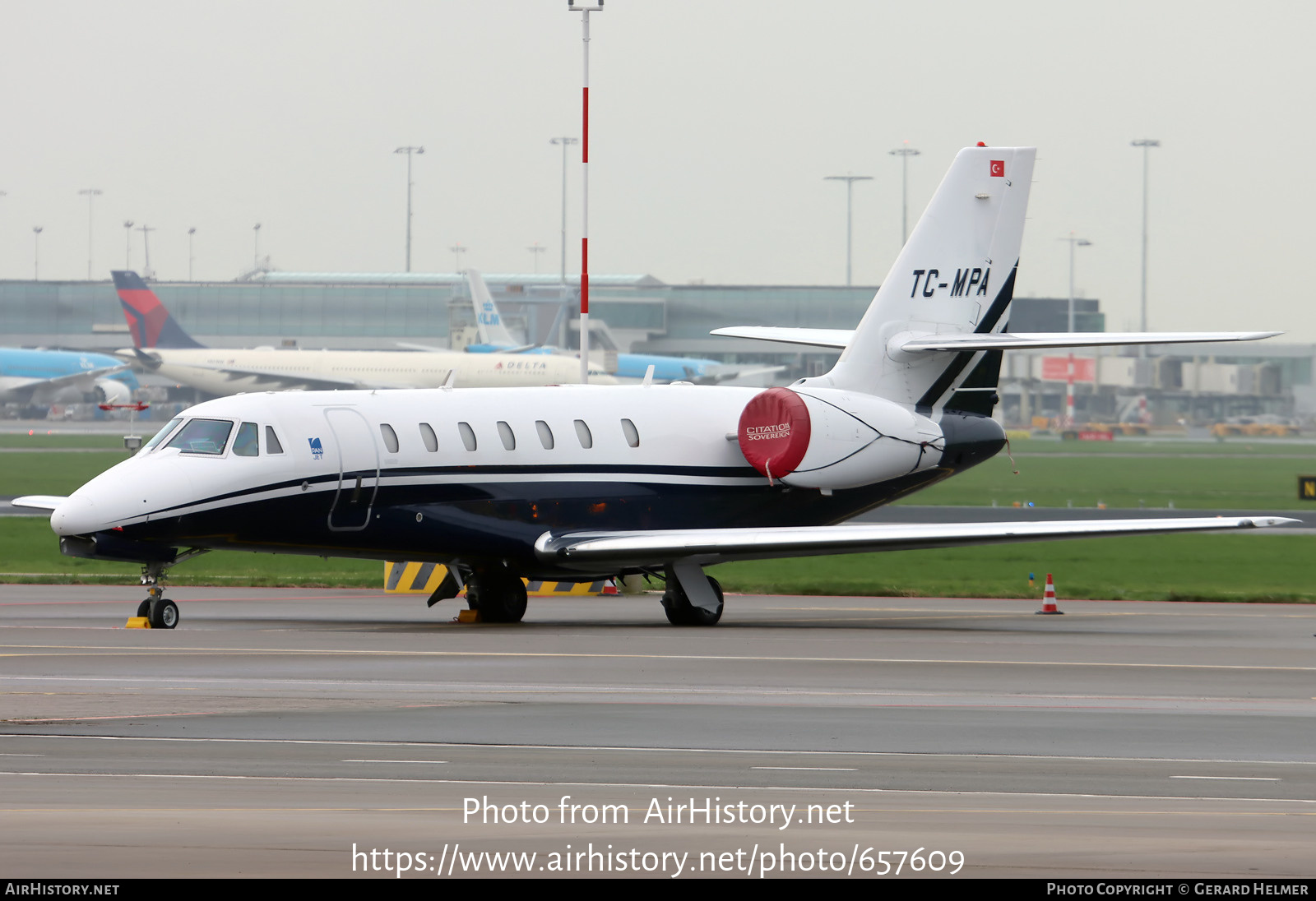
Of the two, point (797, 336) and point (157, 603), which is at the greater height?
point (797, 336)

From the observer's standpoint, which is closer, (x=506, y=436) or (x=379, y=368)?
(x=506, y=436)

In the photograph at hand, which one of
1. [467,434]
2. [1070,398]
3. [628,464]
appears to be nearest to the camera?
[467,434]

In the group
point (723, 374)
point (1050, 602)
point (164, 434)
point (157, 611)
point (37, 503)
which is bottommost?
point (1050, 602)

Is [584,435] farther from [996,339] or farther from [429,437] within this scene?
[996,339]

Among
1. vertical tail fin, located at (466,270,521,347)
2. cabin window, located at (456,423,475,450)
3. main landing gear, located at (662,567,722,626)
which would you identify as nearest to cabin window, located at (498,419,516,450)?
cabin window, located at (456,423,475,450)

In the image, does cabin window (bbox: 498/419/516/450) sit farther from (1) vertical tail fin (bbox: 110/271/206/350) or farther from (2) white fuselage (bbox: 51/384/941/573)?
(1) vertical tail fin (bbox: 110/271/206/350)

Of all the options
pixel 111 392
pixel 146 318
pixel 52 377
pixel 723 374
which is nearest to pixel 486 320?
pixel 146 318

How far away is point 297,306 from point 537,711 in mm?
144847

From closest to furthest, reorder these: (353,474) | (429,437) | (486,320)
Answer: (353,474) < (429,437) < (486,320)

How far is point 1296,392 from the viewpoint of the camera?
16900 cm

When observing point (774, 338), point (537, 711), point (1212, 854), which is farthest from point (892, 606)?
point (1212, 854)

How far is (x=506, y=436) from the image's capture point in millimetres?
25969

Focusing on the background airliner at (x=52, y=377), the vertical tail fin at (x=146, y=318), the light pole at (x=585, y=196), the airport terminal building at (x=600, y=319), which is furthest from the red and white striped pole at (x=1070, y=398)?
the light pole at (x=585, y=196)

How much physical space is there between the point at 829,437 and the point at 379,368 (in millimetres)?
67041
